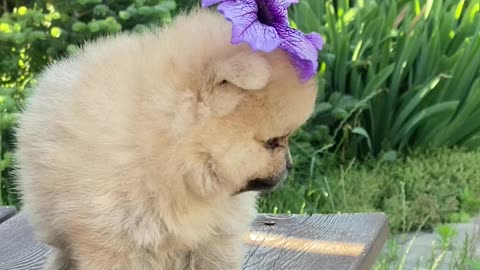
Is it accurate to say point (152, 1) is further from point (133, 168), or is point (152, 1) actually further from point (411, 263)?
point (133, 168)

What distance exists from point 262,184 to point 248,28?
0.34 m

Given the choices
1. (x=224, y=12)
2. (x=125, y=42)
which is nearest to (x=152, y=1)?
(x=125, y=42)

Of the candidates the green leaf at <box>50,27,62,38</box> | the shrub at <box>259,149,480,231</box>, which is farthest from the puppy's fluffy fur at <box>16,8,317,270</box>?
the shrub at <box>259,149,480,231</box>

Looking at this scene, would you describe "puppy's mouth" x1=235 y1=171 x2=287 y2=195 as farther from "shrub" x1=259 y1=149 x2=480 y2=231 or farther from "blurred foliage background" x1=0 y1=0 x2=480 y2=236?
"blurred foliage background" x1=0 y1=0 x2=480 y2=236

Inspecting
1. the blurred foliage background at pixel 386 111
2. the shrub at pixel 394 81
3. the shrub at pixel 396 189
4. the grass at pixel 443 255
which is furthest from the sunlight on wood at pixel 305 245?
the shrub at pixel 394 81

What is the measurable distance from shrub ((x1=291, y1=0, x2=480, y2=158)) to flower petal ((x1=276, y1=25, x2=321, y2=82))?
283 cm

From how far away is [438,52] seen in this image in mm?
4438

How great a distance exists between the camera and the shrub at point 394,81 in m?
4.32

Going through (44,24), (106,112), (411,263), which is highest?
(106,112)

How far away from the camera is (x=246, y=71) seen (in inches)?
53.6

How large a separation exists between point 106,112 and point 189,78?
0.17m

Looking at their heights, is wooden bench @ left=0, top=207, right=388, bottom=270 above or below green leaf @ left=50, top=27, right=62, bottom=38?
below

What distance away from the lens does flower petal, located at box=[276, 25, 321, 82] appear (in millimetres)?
1390

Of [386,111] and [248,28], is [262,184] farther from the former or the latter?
[386,111]
